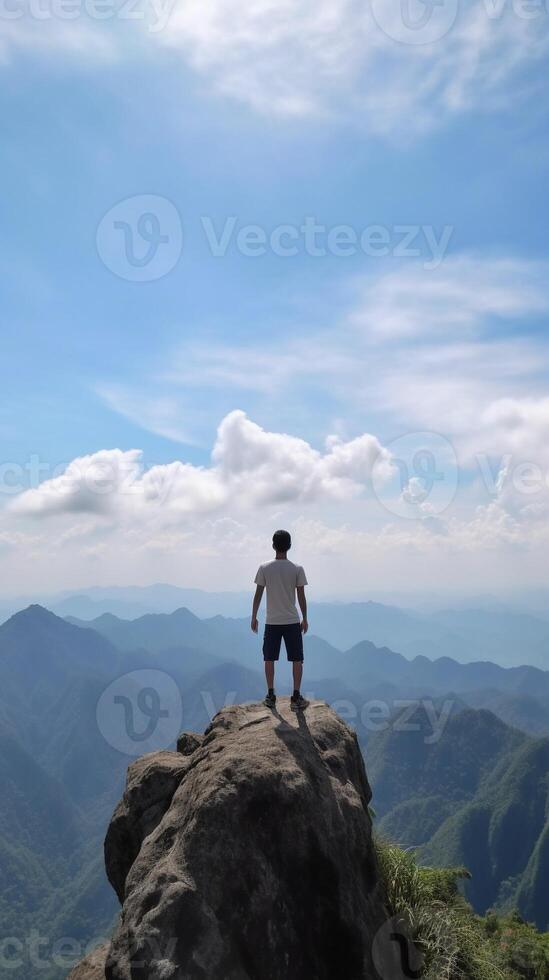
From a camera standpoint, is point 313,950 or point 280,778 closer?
point 313,950

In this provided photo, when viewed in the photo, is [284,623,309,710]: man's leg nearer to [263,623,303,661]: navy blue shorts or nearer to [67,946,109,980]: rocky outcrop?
[263,623,303,661]: navy blue shorts

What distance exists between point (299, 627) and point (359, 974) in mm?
5372

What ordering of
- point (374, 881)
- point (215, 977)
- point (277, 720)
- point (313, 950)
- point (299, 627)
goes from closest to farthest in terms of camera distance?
point (215, 977)
point (313, 950)
point (374, 881)
point (277, 720)
point (299, 627)

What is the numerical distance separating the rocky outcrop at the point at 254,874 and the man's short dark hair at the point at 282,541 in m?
3.26

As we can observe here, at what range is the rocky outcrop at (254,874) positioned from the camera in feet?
25.3

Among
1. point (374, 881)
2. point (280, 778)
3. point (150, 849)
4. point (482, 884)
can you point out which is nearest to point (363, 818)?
point (374, 881)

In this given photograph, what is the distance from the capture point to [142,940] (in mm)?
7621

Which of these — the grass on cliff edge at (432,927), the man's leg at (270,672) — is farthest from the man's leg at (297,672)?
the grass on cliff edge at (432,927)

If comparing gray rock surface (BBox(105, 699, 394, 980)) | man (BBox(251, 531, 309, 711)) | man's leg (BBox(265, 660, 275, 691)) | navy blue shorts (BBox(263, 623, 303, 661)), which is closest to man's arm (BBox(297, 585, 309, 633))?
man (BBox(251, 531, 309, 711))

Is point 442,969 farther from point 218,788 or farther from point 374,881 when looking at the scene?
point 218,788

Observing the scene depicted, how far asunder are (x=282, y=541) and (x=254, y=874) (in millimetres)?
5595

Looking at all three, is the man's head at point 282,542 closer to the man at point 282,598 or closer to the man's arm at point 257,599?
the man at point 282,598

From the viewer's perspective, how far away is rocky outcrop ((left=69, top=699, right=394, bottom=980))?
25.3ft

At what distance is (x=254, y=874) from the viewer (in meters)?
8.31
